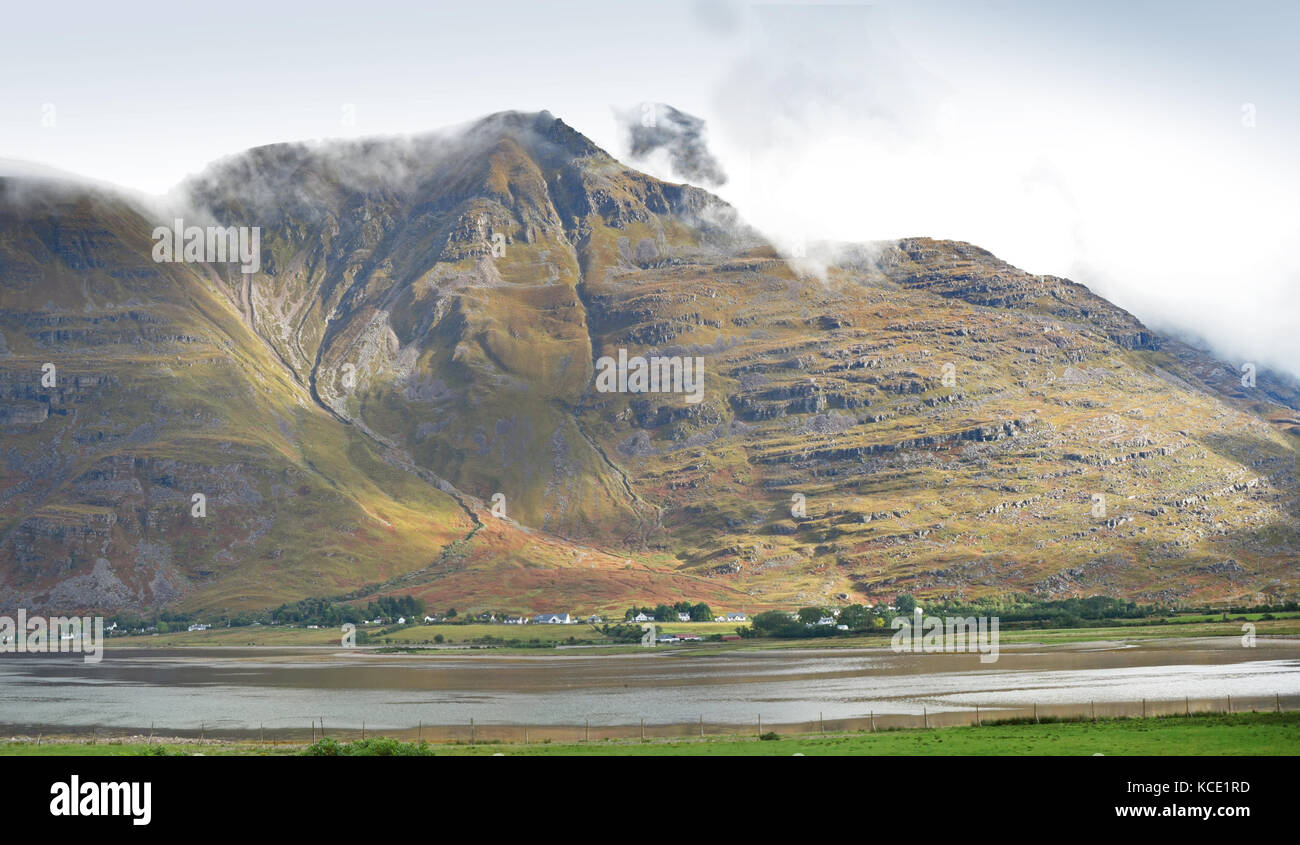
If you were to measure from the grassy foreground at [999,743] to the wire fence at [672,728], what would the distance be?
424 cm

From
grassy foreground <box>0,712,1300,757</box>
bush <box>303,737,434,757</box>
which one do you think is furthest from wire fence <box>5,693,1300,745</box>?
bush <box>303,737,434,757</box>

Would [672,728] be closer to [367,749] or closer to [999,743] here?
[999,743]

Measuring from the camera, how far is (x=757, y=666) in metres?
169

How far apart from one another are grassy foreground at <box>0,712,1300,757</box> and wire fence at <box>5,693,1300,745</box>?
424 centimetres

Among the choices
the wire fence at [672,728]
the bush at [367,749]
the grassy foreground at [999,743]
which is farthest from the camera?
the wire fence at [672,728]

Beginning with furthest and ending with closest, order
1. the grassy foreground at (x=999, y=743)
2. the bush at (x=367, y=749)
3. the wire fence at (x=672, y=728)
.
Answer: the wire fence at (x=672, y=728), the bush at (x=367, y=749), the grassy foreground at (x=999, y=743)

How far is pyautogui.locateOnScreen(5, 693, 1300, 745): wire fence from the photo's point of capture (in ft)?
265

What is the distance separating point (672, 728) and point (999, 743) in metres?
32.2

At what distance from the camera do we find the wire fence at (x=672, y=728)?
8062cm

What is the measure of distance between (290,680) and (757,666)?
209 ft

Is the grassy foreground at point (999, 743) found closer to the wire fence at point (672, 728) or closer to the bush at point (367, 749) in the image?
the wire fence at point (672, 728)

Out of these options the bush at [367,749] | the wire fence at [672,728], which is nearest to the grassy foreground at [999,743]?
the wire fence at [672,728]
